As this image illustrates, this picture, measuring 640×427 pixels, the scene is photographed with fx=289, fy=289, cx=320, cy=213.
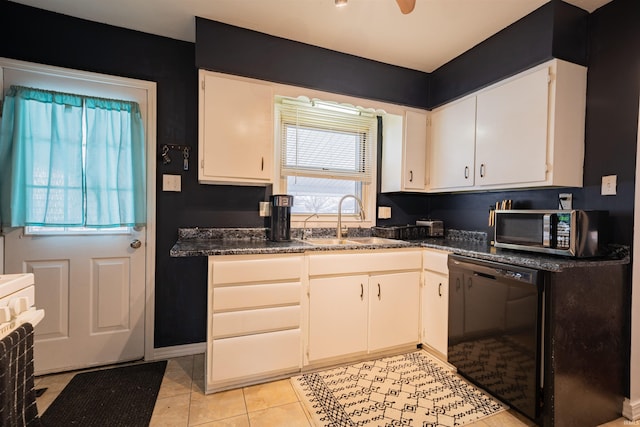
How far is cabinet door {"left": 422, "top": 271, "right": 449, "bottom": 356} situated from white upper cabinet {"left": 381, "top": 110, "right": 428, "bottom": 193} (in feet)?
2.90

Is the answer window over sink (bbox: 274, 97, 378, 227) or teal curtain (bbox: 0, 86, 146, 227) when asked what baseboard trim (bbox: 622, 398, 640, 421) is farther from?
teal curtain (bbox: 0, 86, 146, 227)

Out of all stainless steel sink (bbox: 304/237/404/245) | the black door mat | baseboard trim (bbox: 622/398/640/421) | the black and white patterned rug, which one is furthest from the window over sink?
baseboard trim (bbox: 622/398/640/421)

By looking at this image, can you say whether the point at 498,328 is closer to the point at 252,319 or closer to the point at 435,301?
the point at 435,301

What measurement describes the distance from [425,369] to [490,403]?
447mm

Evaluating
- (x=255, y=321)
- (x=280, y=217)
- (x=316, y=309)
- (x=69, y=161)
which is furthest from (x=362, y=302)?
(x=69, y=161)

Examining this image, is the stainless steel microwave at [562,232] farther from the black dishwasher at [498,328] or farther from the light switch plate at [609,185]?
the black dishwasher at [498,328]

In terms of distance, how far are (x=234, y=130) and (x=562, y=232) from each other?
217 centimetres

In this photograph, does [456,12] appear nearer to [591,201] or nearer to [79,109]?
[591,201]

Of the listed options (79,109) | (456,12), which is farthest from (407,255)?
(79,109)

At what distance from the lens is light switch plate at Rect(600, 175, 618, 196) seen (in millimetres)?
1740

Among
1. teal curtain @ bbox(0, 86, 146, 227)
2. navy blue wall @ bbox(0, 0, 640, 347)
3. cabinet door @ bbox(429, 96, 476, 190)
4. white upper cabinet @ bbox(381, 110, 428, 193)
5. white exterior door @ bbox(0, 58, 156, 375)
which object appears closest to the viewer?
navy blue wall @ bbox(0, 0, 640, 347)

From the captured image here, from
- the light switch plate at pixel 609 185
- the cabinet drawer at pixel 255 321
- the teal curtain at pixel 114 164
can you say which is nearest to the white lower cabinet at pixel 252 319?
the cabinet drawer at pixel 255 321

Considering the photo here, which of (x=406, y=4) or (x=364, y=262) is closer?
(x=406, y=4)

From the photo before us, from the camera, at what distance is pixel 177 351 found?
2281 millimetres
